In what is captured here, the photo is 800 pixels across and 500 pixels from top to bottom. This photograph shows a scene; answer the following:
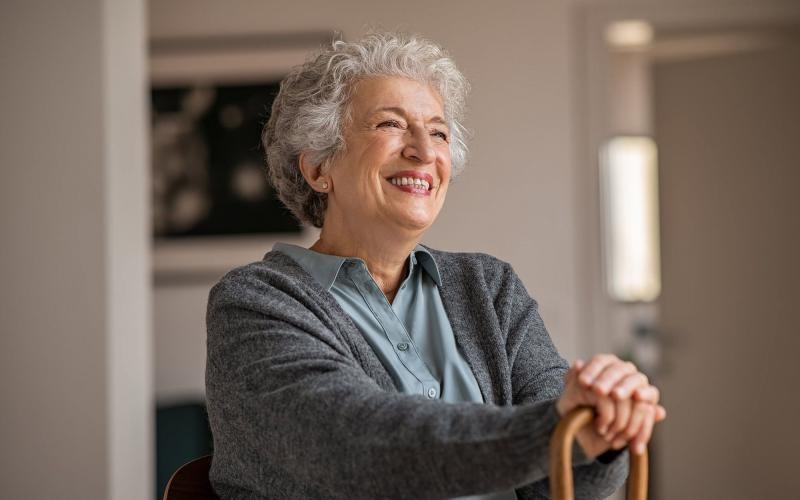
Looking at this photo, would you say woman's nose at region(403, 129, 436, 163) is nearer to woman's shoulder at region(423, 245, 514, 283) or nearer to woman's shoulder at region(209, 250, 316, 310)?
woman's shoulder at region(423, 245, 514, 283)

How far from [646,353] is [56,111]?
4708mm

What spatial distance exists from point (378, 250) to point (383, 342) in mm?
186

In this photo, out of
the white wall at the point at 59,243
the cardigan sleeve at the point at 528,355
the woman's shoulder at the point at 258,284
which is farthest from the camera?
the white wall at the point at 59,243

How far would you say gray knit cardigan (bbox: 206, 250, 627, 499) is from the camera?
1.09 m

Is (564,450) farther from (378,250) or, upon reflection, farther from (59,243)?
(59,243)

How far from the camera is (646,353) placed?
6.49m

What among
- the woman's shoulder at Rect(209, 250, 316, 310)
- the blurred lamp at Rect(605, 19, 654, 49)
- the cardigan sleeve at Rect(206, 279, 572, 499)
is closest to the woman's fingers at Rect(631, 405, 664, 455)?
the cardigan sleeve at Rect(206, 279, 572, 499)

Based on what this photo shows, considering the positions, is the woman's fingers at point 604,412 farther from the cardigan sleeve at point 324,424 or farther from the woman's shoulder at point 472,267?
the woman's shoulder at point 472,267

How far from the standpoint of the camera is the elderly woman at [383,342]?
1099 mm

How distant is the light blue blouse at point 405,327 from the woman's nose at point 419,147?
20 centimetres

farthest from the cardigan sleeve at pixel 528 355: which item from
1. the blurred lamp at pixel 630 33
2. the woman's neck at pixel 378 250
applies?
the blurred lamp at pixel 630 33

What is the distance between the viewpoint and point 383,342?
4.97ft

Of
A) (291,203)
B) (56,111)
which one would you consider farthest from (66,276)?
(291,203)

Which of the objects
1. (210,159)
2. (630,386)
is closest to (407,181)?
(630,386)
